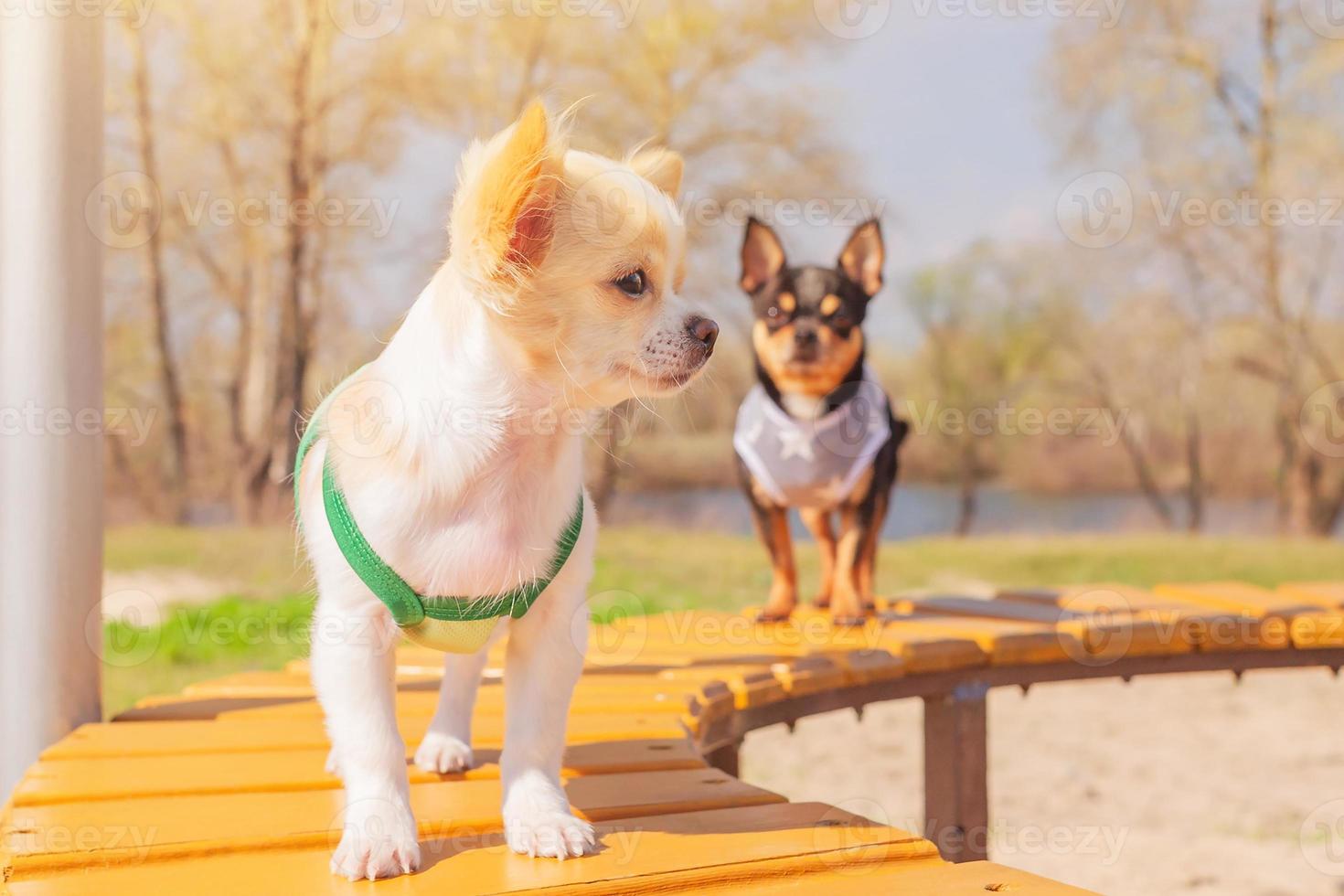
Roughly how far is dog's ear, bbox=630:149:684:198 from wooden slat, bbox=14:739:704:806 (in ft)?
4.06

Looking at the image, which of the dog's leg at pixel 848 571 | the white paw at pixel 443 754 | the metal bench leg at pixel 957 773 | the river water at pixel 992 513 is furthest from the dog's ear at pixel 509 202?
the river water at pixel 992 513

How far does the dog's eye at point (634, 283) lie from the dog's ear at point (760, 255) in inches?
92.5

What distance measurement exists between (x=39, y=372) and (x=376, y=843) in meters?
1.58

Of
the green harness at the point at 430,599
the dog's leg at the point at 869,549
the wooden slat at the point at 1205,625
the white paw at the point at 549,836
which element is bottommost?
the wooden slat at the point at 1205,625

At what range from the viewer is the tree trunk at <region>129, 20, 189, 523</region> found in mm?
8711

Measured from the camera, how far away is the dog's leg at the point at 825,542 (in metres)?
4.51

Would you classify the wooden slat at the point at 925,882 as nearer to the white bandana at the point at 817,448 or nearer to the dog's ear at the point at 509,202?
the dog's ear at the point at 509,202

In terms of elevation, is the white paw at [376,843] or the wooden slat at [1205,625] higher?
the white paw at [376,843]

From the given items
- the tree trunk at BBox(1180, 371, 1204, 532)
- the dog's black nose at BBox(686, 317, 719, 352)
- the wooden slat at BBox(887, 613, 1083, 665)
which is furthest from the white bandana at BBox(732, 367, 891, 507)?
the tree trunk at BBox(1180, 371, 1204, 532)

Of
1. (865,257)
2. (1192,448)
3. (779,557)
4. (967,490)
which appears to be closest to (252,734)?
(779,557)

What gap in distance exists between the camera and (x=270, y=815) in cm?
215

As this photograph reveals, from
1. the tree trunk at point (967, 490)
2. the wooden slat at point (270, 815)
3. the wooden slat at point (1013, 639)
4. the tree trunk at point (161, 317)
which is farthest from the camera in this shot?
the tree trunk at point (967, 490)

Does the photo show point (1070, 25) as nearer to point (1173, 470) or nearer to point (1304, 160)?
point (1304, 160)

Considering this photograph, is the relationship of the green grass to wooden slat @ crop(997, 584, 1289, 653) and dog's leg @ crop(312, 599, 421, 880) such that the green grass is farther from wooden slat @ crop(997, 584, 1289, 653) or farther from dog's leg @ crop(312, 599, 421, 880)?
dog's leg @ crop(312, 599, 421, 880)
